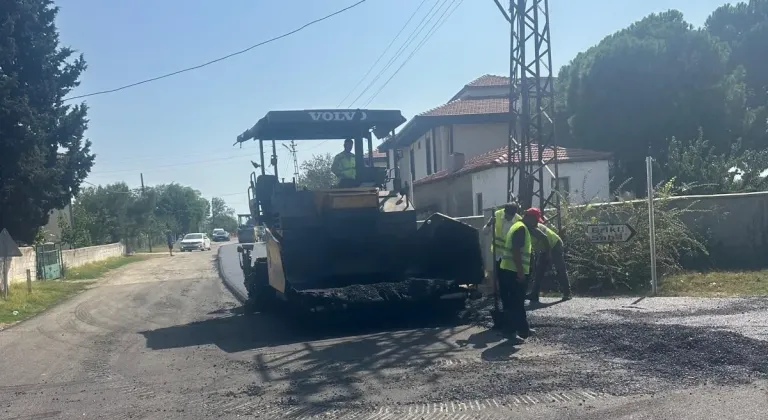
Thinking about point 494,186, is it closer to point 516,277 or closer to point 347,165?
point 347,165

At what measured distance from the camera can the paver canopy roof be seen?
487 inches

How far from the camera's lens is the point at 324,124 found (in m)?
12.6

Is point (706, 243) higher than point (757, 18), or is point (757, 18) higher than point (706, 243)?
point (757, 18)

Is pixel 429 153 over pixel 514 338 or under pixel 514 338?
over

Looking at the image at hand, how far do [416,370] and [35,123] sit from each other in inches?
727

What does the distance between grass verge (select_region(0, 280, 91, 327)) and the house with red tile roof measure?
10.3 m

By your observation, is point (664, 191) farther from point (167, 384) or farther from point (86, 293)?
point (86, 293)

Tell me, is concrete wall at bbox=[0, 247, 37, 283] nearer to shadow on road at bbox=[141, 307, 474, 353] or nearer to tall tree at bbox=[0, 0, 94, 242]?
tall tree at bbox=[0, 0, 94, 242]

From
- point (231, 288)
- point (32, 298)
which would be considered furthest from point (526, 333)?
point (32, 298)

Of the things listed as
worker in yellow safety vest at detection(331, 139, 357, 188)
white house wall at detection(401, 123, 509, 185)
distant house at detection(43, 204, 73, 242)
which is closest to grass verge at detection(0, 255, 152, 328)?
worker in yellow safety vest at detection(331, 139, 357, 188)

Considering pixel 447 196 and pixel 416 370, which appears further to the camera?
pixel 447 196

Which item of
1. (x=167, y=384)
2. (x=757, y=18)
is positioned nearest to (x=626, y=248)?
(x=167, y=384)

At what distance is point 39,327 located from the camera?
14.2m

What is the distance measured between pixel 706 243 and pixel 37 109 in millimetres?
19427
